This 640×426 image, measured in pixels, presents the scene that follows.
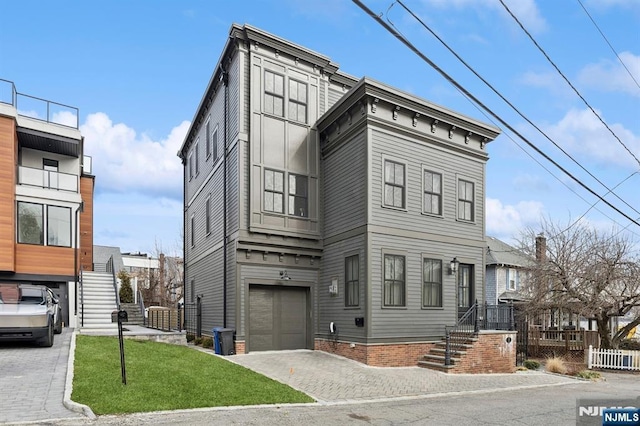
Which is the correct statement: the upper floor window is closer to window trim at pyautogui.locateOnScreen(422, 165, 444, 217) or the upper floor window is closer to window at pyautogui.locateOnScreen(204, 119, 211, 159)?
window at pyautogui.locateOnScreen(204, 119, 211, 159)

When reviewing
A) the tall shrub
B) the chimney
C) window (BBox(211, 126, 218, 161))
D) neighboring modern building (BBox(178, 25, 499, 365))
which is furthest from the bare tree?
the tall shrub

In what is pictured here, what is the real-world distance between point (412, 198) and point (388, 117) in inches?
111

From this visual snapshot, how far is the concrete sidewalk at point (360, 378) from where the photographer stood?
37.2ft

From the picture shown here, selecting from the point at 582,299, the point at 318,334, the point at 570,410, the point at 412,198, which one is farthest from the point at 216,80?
the point at 582,299

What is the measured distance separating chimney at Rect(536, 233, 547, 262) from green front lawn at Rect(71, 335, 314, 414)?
644 inches

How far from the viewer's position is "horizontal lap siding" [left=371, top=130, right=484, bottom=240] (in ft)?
52.9

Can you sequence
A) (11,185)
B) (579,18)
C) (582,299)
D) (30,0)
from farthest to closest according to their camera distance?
(582,299), (11,185), (579,18), (30,0)

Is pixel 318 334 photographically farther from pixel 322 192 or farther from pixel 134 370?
pixel 134 370

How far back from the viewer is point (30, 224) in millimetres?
20234

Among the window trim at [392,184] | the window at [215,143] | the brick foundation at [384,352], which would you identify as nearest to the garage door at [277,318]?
the brick foundation at [384,352]

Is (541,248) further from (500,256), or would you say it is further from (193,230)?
(193,230)

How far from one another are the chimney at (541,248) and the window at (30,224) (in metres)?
21.7

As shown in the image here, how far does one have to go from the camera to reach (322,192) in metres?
18.5

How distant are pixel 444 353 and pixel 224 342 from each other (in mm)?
6867
